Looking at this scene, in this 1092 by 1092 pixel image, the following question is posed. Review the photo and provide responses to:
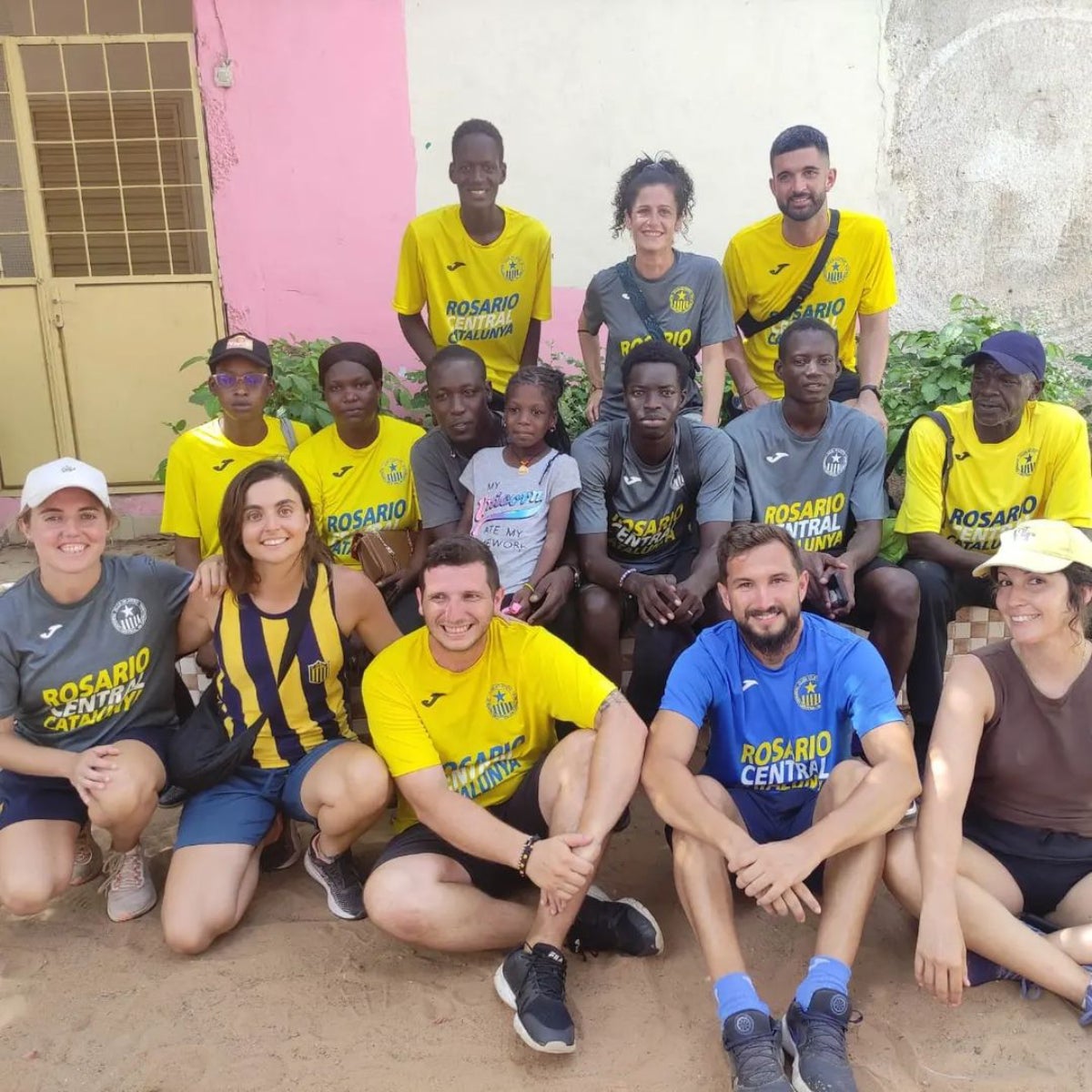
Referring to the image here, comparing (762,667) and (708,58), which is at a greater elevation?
(708,58)

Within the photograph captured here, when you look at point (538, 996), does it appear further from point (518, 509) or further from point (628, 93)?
point (628, 93)

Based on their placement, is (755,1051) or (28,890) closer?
(755,1051)

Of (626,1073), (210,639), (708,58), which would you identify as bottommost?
(626,1073)

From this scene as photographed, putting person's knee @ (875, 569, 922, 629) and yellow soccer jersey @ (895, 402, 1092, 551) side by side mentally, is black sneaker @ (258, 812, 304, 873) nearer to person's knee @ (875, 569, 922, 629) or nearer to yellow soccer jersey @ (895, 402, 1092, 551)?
person's knee @ (875, 569, 922, 629)

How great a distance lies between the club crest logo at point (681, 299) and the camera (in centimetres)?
421

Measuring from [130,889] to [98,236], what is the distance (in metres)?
4.51

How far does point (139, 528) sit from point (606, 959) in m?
4.56

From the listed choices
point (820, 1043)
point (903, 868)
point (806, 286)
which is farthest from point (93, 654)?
point (806, 286)

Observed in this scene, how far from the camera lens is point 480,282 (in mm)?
4551

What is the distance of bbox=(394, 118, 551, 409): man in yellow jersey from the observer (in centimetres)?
450

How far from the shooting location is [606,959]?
A: 299 cm

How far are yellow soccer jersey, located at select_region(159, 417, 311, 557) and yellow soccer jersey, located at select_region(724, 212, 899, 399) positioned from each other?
2.27 meters

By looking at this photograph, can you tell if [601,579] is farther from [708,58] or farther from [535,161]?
[708,58]

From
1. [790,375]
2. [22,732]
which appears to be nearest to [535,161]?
[790,375]
